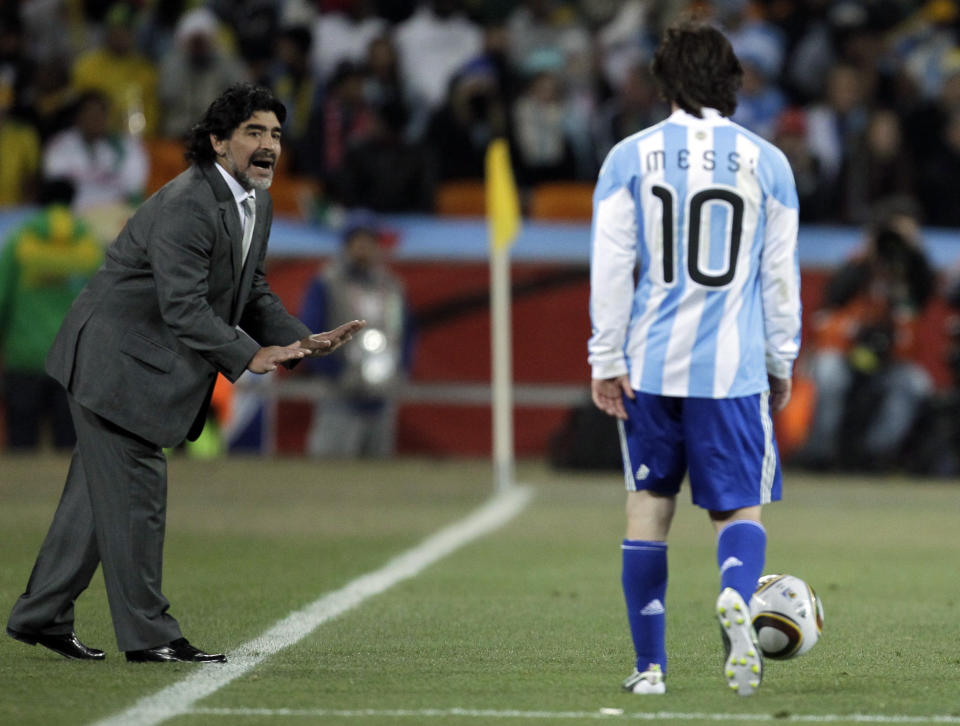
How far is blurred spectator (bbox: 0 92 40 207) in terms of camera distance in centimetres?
1582

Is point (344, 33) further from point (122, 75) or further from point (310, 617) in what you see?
point (310, 617)

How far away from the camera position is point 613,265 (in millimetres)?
5180

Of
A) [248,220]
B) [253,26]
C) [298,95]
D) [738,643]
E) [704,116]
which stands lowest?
[738,643]

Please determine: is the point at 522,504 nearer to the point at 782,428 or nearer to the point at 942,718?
the point at 782,428

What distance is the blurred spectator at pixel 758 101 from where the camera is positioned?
16.5m

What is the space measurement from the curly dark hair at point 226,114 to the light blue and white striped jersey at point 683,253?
118 cm

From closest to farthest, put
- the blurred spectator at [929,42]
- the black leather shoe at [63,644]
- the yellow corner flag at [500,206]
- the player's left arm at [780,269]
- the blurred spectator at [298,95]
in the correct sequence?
1. the player's left arm at [780,269]
2. the black leather shoe at [63,644]
3. the yellow corner flag at [500,206]
4. the blurred spectator at [298,95]
5. the blurred spectator at [929,42]

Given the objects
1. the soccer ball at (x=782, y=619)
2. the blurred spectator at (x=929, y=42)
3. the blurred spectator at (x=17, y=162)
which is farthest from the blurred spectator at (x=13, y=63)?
the soccer ball at (x=782, y=619)

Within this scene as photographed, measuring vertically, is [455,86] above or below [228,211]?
above

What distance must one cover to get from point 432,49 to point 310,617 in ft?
37.1

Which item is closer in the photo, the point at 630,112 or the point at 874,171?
the point at 874,171

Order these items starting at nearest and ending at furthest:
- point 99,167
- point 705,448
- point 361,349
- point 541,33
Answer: point 705,448 < point 361,349 < point 99,167 < point 541,33

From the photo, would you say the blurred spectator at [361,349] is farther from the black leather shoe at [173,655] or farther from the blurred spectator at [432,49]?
the black leather shoe at [173,655]

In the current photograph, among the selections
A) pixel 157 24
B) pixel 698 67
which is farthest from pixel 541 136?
pixel 698 67
